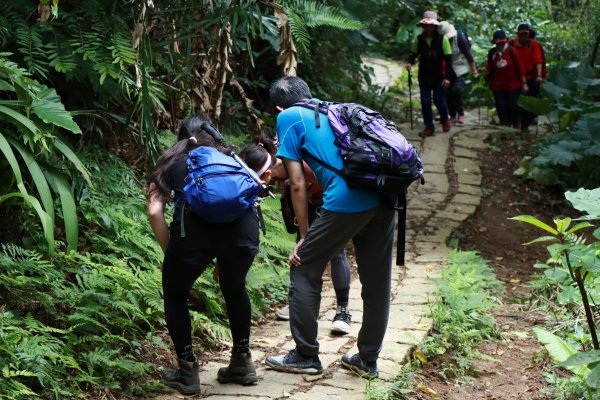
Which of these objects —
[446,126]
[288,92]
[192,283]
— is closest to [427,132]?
[446,126]

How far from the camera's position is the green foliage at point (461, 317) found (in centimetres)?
525

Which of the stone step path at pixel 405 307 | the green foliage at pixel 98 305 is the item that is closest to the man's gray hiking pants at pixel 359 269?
the stone step path at pixel 405 307

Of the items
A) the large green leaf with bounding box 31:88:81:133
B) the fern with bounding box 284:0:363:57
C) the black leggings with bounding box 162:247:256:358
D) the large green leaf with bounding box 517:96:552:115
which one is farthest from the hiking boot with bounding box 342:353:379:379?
the large green leaf with bounding box 517:96:552:115

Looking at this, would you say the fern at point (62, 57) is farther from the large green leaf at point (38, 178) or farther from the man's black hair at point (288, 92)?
the man's black hair at point (288, 92)

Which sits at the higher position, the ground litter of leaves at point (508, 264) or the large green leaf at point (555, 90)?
the large green leaf at point (555, 90)

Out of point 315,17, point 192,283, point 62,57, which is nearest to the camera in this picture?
point 192,283

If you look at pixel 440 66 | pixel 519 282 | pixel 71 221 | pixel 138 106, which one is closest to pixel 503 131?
pixel 440 66

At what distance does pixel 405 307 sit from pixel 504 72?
7.19m

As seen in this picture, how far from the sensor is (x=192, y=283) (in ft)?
13.7

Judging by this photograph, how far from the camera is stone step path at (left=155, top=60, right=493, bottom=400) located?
4.42m

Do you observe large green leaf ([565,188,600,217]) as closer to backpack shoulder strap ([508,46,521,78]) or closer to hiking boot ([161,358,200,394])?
hiking boot ([161,358,200,394])

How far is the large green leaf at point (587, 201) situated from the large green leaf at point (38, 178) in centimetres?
264

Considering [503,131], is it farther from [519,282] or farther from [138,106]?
[138,106]

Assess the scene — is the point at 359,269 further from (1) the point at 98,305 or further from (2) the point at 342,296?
(1) the point at 98,305
